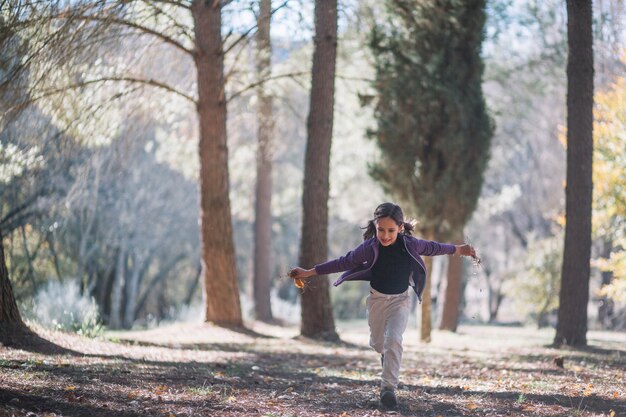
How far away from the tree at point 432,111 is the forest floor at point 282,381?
3.91 meters

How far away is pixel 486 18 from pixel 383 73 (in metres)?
2.47

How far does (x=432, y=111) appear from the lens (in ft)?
49.5

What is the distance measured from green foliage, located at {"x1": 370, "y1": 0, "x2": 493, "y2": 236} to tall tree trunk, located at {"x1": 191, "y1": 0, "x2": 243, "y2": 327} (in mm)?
3324

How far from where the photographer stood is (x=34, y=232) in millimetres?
23172

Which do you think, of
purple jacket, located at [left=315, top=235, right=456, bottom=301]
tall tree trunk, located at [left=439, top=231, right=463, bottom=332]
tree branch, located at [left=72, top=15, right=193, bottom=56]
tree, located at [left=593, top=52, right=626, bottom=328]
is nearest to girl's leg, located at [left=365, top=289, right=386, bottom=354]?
purple jacket, located at [left=315, top=235, right=456, bottom=301]

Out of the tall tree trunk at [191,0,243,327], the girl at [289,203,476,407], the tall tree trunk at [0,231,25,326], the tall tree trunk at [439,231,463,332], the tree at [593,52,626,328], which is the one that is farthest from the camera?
the tall tree trunk at [439,231,463,332]

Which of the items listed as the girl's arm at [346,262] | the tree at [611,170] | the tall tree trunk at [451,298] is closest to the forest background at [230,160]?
the tree at [611,170]

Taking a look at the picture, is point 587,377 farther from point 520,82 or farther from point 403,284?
point 520,82

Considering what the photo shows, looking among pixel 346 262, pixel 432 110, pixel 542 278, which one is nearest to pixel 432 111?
pixel 432 110

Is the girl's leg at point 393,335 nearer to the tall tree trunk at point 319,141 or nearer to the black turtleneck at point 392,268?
the black turtleneck at point 392,268

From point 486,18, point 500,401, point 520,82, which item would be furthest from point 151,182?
point 500,401

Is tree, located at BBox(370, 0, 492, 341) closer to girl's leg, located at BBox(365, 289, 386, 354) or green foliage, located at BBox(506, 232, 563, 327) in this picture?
girl's leg, located at BBox(365, 289, 386, 354)

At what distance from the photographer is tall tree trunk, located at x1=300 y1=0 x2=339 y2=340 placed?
13.2 m

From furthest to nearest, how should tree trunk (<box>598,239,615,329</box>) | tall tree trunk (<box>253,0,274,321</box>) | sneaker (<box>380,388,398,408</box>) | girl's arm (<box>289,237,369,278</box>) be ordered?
tree trunk (<box>598,239,615,329</box>) → tall tree trunk (<box>253,0,274,321</box>) → girl's arm (<box>289,237,369,278</box>) → sneaker (<box>380,388,398,408</box>)
